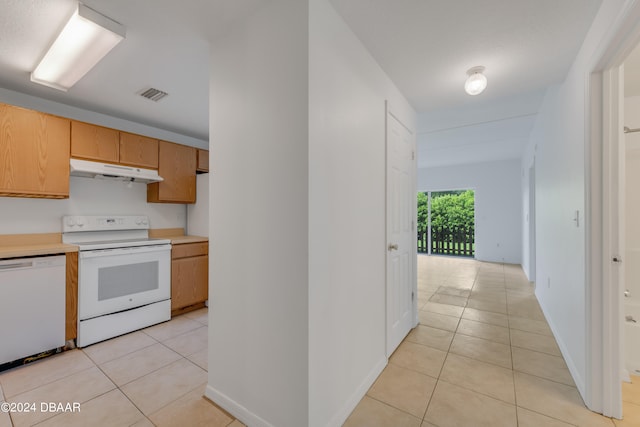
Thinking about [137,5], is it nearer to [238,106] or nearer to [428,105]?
[238,106]

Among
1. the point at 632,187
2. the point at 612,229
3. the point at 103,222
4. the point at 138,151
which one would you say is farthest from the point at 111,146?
the point at 632,187

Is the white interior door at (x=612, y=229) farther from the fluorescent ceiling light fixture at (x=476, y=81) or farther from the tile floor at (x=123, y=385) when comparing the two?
the tile floor at (x=123, y=385)

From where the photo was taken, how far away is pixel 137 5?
1.49 meters

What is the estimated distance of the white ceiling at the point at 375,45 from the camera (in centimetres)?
148

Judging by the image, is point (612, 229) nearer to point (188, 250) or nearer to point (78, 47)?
A: point (78, 47)

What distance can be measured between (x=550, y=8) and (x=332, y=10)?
1233 mm

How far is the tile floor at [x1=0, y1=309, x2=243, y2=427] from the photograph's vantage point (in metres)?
1.59

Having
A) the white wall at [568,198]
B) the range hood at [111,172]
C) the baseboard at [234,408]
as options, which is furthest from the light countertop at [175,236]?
the white wall at [568,198]

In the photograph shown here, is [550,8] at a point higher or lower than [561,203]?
higher

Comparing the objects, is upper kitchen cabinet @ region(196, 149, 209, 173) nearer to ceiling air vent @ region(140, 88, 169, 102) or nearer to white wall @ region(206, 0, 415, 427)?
ceiling air vent @ region(140, 88, 169, 102)

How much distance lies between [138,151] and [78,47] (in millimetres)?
1440

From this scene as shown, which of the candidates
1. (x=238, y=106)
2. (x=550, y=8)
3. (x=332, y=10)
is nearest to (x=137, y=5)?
(x=238, y=106)

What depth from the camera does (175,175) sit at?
11.4 ft

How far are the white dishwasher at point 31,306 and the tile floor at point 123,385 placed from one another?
0.57 ft
